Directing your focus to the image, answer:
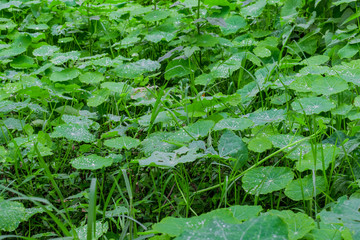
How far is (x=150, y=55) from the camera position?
3.05 meters

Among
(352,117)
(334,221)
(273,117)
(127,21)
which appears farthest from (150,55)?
(334,221)

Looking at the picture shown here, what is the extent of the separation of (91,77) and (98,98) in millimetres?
297

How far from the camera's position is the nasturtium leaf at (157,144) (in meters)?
1.62

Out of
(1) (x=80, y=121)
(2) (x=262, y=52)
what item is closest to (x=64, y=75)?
(1) (x=80, y=121)

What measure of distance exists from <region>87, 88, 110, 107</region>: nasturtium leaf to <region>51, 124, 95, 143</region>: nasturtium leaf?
1.36 feet

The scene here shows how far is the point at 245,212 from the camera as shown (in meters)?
1.16

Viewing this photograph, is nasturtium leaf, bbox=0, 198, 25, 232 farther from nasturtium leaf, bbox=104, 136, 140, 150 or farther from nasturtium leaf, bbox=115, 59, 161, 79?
nasturtium leaf, bbox=115, 59, 161, 79

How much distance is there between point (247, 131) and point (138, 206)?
1.95 feet

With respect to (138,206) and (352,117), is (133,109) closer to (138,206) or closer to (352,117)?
(138,206)

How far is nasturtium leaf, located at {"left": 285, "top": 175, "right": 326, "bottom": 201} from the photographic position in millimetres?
1381

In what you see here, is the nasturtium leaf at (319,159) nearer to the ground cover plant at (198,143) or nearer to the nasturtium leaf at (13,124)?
the ground cover plant at (198,143)

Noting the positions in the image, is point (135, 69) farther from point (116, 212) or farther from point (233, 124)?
point (116, 212)

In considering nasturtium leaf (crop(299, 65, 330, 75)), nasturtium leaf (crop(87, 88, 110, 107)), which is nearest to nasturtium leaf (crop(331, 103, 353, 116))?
nasturtium leaf (crop(299, 65, 330, 75))

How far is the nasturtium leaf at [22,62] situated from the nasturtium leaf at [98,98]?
0.75 metres
